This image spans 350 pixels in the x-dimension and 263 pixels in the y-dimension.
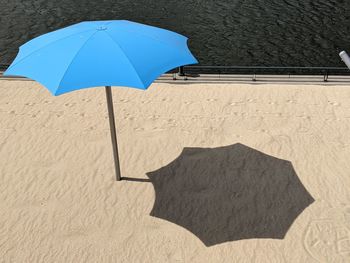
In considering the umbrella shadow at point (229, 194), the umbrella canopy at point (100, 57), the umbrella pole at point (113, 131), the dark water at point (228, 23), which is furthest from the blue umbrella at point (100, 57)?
the dark water at point (228, 23)

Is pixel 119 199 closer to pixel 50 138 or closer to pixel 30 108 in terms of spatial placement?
pixel 50 138

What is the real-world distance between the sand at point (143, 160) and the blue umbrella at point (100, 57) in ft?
10.0

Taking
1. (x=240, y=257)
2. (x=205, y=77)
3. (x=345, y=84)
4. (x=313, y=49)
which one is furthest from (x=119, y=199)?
(x=313, y=49)

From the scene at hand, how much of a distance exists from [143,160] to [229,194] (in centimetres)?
234

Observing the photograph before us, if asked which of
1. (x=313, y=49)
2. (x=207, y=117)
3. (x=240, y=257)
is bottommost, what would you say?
(x=240, y=257)

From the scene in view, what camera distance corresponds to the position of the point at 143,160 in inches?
387

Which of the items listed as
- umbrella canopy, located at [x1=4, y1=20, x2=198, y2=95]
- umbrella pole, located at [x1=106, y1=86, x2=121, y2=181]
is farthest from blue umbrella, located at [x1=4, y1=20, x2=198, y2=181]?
umbrella pole, located at [x1=106, y1=86, x2=121, y2=181]

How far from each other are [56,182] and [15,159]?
5.10 feet

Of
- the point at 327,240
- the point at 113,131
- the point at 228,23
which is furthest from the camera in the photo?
the point at 228,23

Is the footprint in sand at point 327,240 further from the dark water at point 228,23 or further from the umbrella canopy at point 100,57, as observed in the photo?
the dark water at point 228,23

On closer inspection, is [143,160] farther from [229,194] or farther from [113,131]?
[229,194]

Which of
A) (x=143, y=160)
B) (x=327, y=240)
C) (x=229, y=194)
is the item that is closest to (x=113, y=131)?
(x=143, y=160)

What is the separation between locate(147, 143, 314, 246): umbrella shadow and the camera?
314 inches

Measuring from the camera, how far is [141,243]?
7.71 m
